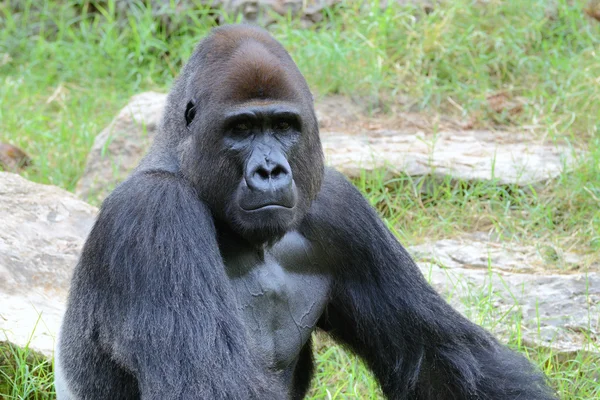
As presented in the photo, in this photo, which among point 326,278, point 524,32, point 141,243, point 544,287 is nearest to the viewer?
point 141,243

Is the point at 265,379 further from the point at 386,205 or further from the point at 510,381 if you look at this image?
the point at 386,205

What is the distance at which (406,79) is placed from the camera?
698cm

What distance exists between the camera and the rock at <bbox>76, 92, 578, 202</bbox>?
18.3 feet

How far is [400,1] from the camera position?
7711mm

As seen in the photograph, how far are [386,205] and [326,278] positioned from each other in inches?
83.7

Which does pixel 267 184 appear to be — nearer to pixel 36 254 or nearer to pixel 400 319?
pixel 400 319

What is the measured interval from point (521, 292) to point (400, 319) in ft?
3.87

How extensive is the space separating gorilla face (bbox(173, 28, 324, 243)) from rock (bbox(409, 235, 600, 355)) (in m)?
1.54

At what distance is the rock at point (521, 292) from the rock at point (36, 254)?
178 cm

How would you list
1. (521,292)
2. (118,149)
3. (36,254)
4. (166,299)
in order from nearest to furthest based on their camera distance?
1. (166,299)
2. (36,254)
3. (521,292)
4. (118,149)

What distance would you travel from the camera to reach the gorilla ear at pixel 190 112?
3008 mm

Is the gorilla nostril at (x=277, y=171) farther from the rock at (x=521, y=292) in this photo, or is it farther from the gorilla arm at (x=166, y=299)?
the rock at (x=521, y=292)

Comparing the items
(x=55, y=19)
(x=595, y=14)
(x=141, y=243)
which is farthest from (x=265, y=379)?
(x=55, y=19)

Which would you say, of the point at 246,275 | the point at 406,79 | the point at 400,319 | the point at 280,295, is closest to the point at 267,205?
the point at 246,275
